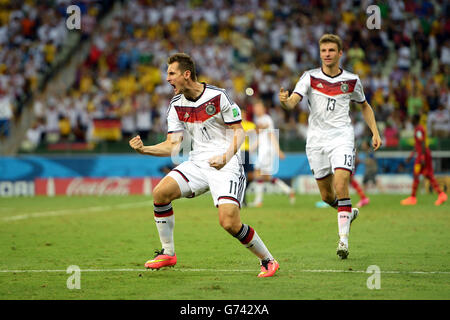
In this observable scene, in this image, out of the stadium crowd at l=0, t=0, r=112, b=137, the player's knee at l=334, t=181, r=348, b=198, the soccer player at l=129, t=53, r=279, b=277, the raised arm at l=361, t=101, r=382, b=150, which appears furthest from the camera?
the stadium crowd at l=0, t=0, r=112, b=137

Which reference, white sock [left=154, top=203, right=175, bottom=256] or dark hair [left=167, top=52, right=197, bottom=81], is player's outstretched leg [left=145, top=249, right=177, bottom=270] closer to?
white sock [left=154, top=203, right=175, bottom=256]

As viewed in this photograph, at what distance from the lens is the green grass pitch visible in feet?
23.8

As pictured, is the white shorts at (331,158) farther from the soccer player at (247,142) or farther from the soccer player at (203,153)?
the soccer player at (247,142)

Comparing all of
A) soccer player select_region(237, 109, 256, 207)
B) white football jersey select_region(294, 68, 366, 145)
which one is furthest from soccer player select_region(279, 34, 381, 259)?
soccer player select_region(237, 109, 256, 207)

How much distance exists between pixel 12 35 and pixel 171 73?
82.4ft

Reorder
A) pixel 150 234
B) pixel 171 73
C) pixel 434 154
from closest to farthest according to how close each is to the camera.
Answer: pixel 171 73
pixel 150 234
pixel 434 154

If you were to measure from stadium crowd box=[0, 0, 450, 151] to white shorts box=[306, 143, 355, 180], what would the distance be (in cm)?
1339

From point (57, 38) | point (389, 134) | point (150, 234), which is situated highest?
point (57, 38)

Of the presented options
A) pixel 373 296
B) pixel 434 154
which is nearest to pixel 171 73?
pixel 373 296

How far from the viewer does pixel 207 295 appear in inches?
275

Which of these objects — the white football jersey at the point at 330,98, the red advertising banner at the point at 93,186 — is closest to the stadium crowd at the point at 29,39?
the red advertising banner at the point at 93,186

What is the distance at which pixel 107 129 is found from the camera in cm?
2656

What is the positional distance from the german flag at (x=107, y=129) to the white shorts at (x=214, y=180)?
18035mm

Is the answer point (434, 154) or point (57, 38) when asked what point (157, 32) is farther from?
point (434, 154)
